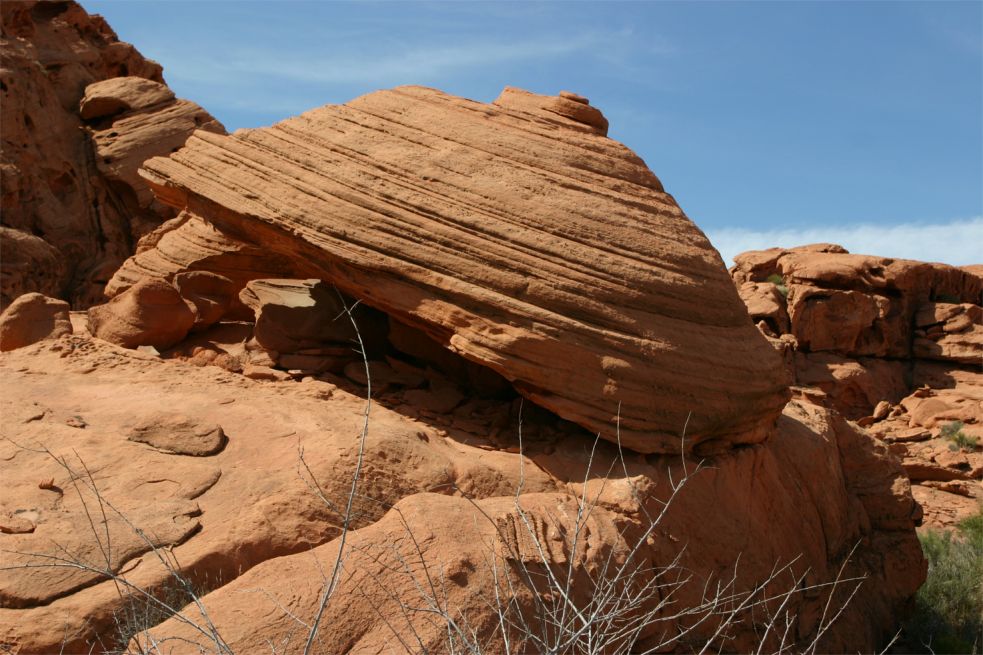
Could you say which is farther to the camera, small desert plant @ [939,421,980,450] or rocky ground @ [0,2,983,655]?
small desert plant @ [939,421,980,450]

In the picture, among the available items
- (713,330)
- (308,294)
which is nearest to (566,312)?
(713,330)

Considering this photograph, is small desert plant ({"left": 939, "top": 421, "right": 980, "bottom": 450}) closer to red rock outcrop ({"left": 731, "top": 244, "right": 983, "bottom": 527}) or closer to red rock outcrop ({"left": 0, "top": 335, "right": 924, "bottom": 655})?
red rock outcrop ({"left": 731, "top": 244, "right": 983, "bottom": 527})

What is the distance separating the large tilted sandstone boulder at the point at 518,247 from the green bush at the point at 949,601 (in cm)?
310

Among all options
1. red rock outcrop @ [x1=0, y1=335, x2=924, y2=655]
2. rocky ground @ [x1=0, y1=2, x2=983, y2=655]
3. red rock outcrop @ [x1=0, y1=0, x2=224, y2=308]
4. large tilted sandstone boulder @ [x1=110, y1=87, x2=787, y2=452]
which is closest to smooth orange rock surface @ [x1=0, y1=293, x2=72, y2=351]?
rocky ground @ [x1=0, y1=2, x2=983, y2=655]

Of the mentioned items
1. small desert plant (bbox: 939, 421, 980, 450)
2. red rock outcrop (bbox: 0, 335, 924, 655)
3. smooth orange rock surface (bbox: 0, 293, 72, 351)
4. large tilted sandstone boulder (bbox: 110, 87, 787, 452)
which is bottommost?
small desert plant (bbox: 939, 421, 980, 450)

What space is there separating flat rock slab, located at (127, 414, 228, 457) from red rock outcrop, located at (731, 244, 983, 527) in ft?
44.9

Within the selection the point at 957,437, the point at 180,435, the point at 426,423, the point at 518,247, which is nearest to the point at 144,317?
the point at 180,435

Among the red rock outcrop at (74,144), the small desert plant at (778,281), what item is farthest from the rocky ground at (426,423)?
the small desert plant at (778,281)

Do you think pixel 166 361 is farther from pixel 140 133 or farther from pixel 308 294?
pixel 140 133

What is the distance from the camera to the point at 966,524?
11.9 meters

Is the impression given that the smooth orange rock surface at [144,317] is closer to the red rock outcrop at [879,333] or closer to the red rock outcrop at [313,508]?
the red rock outcrop at [313,508]

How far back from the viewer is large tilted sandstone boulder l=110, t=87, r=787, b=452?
5859mm

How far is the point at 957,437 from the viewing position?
15.6 m

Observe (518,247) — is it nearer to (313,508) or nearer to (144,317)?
(313,508)
